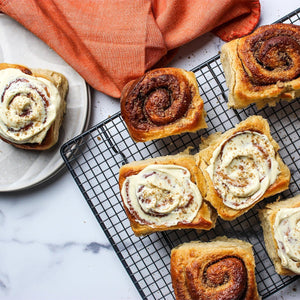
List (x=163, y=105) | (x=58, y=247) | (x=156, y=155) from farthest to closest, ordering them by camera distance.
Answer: (x=58, y=247)
(x=156, y=155)
(x=163, y=105)

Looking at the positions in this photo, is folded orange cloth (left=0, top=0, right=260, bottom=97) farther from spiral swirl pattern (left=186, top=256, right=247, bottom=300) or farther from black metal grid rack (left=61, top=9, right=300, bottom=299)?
spiral swirl pattern (left=186, top=256, right=247, bottom=300)

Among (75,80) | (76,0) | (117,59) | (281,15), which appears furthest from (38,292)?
(281,15)

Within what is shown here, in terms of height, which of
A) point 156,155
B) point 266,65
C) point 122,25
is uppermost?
point 122,25

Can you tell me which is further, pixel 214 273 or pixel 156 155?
pixel 156 155

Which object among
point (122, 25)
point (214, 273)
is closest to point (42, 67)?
point (122, 25)

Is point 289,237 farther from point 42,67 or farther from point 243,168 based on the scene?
point 42,67

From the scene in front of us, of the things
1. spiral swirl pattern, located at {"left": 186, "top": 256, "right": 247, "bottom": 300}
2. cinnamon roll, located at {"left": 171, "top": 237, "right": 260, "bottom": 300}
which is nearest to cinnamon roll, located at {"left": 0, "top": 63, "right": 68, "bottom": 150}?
cinnamon roll, located at {"left": 171, "top": 237, "right": 260, "bottom": 300}
